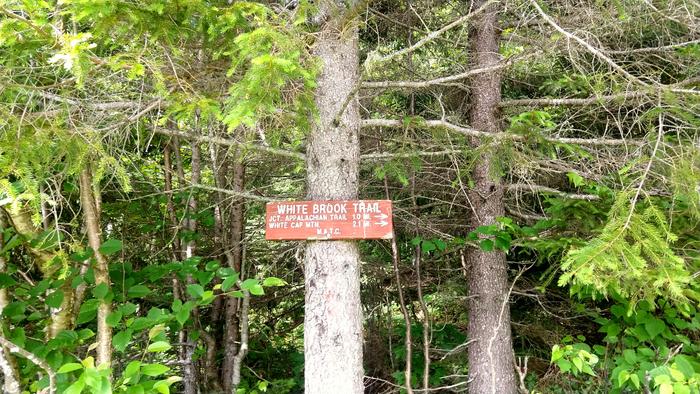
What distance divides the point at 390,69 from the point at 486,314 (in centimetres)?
256

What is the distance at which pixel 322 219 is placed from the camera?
3027 mm

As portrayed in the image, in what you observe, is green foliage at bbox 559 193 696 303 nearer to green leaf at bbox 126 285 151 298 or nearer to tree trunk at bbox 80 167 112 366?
green leaf at bbox 126 285 151 298

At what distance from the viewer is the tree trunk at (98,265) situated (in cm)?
300

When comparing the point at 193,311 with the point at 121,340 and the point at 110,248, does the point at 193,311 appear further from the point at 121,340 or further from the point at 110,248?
the point at 121,340

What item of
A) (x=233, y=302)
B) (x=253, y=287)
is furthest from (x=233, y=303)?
(x=253, y=287)

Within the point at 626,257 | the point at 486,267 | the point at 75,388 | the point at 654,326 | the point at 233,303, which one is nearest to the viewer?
the point at 75,388

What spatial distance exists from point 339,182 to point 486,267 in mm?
2053

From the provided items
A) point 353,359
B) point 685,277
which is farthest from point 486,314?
point 685,277

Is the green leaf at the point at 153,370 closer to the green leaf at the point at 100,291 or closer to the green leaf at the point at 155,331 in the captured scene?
the green leaf at the point at 155,331

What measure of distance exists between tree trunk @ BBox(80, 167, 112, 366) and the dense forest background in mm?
14

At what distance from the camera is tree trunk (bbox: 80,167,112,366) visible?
3004 mm

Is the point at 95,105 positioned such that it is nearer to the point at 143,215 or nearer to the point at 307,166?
the point at 307,166

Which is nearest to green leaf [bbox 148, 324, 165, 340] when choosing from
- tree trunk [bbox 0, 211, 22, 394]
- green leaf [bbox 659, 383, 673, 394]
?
tree trunk [bbox 0, 211, 22, 394]

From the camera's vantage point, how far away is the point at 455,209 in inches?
212
